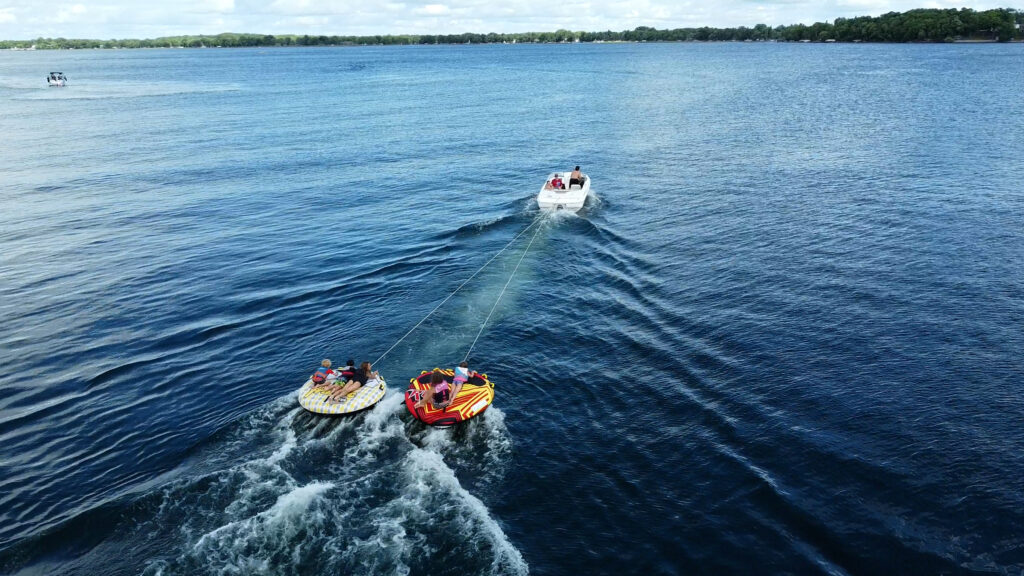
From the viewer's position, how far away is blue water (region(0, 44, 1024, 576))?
19828mm

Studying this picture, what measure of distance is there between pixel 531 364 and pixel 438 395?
20.7 ft

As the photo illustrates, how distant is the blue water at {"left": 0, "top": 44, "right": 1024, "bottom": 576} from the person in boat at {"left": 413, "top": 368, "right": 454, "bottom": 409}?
1309 millimetres

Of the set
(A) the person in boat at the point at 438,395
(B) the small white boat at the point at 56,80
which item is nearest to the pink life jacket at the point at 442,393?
(A) the person in boat at the point at 438,395

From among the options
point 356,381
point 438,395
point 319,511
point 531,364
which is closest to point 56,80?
point 356,381

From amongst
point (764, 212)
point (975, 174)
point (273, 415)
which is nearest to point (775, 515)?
point (273, 415)

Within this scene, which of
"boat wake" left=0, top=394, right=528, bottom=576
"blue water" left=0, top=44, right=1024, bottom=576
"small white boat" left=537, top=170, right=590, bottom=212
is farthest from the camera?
"small white boat" left=537, top=170, right=590, bottom=212

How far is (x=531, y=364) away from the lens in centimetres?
2978

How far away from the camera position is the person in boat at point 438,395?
2467 cm

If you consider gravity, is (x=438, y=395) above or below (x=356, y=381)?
below

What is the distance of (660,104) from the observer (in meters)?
117

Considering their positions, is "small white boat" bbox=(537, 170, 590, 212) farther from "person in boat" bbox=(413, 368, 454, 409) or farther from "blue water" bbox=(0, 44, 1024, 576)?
"person in boat" bbox=(413, 368, 454, 409)

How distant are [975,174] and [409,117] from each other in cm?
7951

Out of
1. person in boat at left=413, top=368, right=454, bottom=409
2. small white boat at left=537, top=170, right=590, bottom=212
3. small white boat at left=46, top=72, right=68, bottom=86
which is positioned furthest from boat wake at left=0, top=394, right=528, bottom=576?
small white boat at left=46, top=72, right=68, bottom=86

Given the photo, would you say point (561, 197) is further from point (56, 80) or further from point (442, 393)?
point (56, 80)
